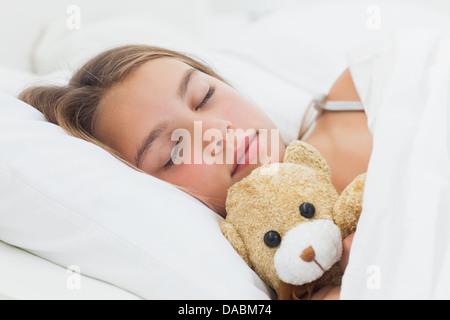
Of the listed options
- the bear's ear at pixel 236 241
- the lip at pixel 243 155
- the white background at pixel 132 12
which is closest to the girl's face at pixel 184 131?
the lip at pixel 243 155

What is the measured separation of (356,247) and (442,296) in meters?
0.10

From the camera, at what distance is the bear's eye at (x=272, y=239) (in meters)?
0.62

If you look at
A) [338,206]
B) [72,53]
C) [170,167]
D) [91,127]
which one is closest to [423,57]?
[338,206]

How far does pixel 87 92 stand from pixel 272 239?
467 mm

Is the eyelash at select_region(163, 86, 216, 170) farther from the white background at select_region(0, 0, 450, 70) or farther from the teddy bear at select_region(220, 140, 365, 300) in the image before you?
the white background at select_region(0, 0, 450, 70)

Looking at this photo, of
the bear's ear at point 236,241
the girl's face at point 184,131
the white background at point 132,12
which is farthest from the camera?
the white background at point 132,12

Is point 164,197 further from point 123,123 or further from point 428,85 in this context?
point 428,85

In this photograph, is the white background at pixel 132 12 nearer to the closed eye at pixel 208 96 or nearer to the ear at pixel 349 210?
the closed eye at pixel 208 96

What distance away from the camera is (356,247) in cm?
Answer: 58

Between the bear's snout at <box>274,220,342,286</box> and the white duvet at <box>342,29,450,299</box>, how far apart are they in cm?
3

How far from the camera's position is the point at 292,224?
24.7 inches

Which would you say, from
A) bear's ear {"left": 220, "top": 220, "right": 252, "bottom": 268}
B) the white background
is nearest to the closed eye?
bear's ear {"left": 220, "top": 220, "right": 252, "bottom": 268}

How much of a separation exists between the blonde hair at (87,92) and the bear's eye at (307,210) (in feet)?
1.09

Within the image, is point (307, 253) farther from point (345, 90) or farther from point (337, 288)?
point (345, 90)
